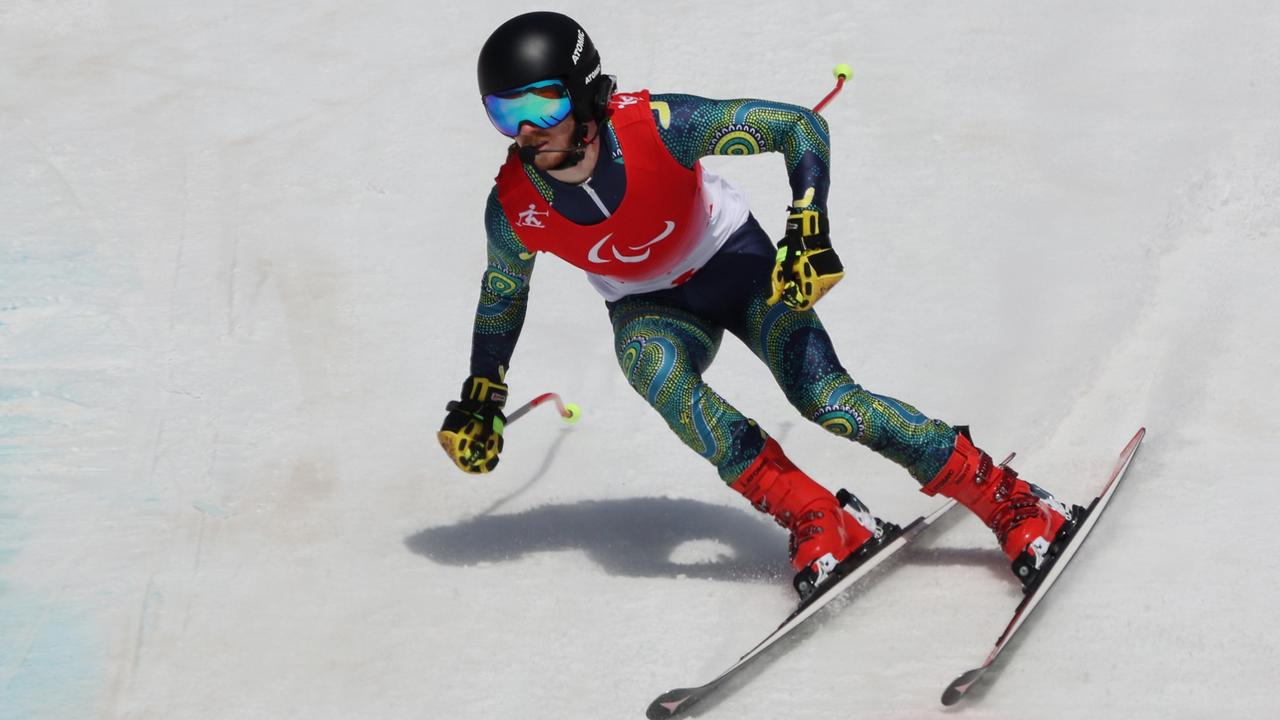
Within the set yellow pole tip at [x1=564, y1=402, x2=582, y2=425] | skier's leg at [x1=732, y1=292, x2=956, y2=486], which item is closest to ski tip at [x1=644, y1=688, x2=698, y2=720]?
skier's leg at [x1=732, y1=292, x2=956, y2=486]

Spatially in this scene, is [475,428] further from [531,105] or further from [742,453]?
[531,105]

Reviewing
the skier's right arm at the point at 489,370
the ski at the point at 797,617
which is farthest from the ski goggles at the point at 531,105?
the ski at the point at 797,617

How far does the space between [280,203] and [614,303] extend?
9.82ft

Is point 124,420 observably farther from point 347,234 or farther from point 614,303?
point 614,303

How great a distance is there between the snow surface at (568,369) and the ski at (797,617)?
0.28 feet

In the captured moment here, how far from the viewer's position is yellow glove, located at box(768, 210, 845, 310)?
13.9 ft

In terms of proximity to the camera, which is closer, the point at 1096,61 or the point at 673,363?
the point at 673,363

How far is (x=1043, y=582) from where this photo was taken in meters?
4.41

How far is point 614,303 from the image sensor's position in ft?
16.1

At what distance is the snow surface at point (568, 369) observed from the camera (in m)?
4.49

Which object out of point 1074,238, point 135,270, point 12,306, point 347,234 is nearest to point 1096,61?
point 1074,238

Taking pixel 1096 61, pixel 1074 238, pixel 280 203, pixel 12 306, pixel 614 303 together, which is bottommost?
pixel 12 306

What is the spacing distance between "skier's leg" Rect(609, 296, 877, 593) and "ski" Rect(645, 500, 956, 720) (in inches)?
1.8

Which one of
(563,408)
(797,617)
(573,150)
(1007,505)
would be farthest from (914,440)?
(563,408)
